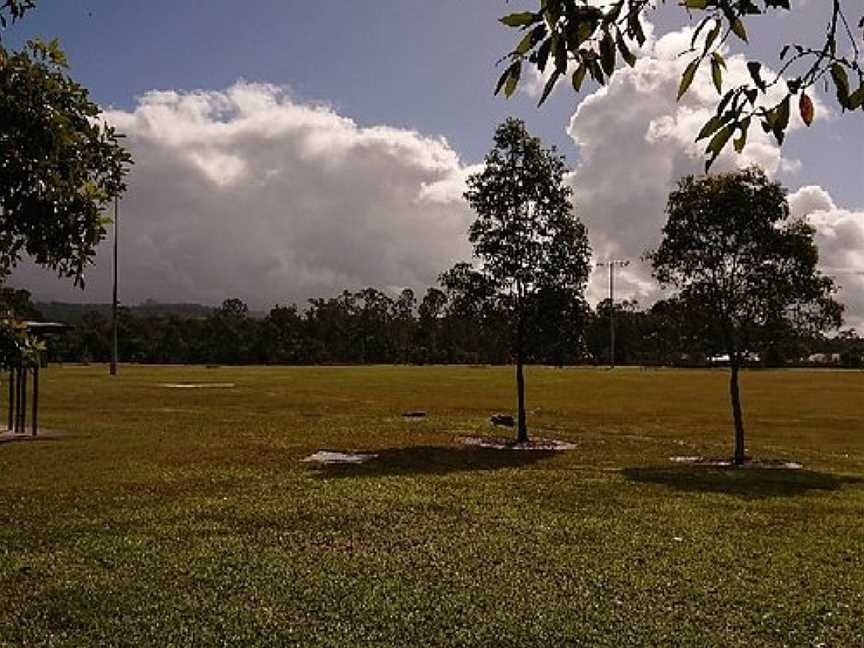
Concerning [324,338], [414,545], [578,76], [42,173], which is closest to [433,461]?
[414,545]

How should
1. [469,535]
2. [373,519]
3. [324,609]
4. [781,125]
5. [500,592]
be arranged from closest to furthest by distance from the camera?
[781,125] < [324,609] < [500,592] < [469,535] < [373,519]

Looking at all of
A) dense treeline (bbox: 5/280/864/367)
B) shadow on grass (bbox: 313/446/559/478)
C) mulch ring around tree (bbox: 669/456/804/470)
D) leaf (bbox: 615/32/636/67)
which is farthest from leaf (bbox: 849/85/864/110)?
dense treeline (bbox: 5/280/864/367)

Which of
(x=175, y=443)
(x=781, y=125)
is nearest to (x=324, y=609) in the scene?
(x=781, y=125)

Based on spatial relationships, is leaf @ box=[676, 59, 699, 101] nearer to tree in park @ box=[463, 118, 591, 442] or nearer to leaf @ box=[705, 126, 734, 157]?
leaf @ box=[705, 126, 734, 157]

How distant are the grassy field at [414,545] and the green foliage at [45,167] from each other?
155 inches

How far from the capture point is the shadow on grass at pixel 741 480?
21.1 meters

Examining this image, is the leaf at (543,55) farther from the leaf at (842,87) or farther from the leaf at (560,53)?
Result: the leaf at (842,87)

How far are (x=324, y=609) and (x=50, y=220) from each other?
5.07 meters

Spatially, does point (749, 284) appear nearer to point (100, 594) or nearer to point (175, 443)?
point (175, 443)

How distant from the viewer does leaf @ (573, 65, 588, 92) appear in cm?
363

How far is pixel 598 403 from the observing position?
5691 cm

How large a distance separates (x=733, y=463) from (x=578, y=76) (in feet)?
86.0

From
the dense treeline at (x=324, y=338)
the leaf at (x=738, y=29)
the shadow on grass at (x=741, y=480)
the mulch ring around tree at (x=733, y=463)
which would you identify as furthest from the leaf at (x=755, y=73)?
the dense treeline at (x=324, y=338)

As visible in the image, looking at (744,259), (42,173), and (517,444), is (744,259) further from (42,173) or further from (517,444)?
(42,173)
